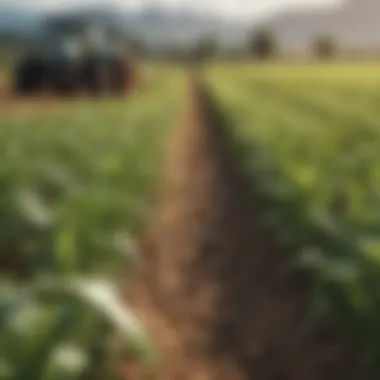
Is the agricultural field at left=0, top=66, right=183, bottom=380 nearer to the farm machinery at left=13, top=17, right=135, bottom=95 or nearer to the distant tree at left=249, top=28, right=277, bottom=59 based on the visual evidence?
the farm machinery at left=13, top=17, right=135, bottom=95

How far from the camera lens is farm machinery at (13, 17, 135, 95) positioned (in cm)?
1803

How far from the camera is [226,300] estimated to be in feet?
12.9

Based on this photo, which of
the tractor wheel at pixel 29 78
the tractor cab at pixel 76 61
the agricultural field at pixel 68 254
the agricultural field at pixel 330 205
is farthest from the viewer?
the tractor wheel at pixel 29 78

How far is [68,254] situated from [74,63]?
17.0 metres

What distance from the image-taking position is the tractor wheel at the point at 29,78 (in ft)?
64.9

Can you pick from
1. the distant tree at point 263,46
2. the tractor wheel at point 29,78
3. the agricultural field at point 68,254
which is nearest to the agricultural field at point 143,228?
the agricultural field at point 68,254

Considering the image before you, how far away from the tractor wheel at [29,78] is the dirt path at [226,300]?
46.1ft

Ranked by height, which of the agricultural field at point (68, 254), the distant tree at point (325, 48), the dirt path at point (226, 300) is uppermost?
the agricultural field at point (68, 254)

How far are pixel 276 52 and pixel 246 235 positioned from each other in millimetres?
45449

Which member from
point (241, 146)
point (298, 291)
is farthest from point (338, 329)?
point (241, 146)

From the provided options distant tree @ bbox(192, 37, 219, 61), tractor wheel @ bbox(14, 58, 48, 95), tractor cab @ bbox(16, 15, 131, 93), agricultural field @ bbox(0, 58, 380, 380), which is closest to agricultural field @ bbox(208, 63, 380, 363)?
agricultural field @ bbox(0, 58, 380, 380)

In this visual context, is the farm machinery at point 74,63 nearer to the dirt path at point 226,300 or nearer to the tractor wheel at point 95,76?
the tractor wheel at point 95,76

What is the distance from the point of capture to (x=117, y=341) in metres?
2.77

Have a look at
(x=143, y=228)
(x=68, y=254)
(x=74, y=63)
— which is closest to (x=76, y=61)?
(x=74, y=63)
